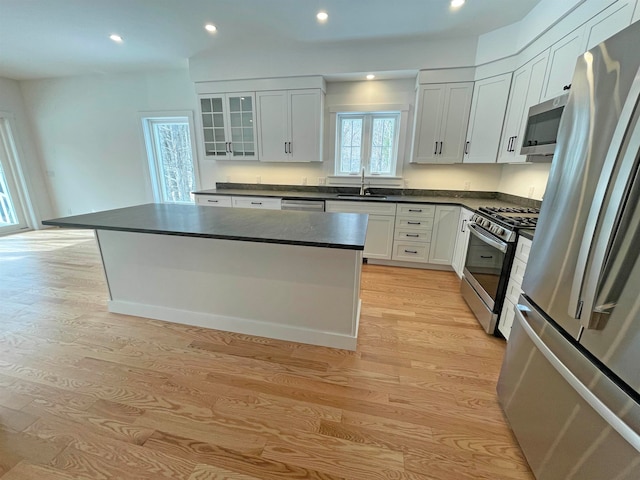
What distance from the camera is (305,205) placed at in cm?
359

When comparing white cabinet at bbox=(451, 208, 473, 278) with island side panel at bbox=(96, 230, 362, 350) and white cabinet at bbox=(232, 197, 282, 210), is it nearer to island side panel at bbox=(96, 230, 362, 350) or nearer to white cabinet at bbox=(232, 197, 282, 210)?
island side panel at bbox=(96, 230, 362, 350)

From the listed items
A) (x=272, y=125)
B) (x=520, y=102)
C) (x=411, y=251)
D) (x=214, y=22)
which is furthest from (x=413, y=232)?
(x=214, y=22)

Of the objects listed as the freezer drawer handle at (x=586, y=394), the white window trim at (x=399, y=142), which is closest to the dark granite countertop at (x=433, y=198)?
the white window trim at (x=399, y=142)

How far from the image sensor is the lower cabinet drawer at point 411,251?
3.42 m

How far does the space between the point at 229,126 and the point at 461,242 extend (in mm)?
3593

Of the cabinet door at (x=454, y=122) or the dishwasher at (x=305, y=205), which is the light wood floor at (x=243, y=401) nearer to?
the dishwasher at (x=305, y=205)

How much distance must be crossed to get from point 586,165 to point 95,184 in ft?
22.7

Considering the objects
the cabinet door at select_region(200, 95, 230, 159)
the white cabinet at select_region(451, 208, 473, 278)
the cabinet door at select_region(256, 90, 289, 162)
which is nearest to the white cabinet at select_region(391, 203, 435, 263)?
the white cabinet at select_region(451, 208, 473, 278)

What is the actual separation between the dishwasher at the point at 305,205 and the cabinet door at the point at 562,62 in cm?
246

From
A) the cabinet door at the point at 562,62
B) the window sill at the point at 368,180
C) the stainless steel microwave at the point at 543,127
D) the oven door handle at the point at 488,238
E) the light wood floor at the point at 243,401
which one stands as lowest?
the light wood floor at the point at 243,401

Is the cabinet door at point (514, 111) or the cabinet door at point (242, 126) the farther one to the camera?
the cabinet door at point (242, 126)

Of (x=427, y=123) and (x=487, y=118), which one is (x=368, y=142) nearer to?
(x=427, y=123)

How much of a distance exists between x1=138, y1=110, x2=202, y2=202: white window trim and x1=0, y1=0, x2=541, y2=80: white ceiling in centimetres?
87

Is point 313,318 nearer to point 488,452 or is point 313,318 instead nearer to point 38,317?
point 488,452
